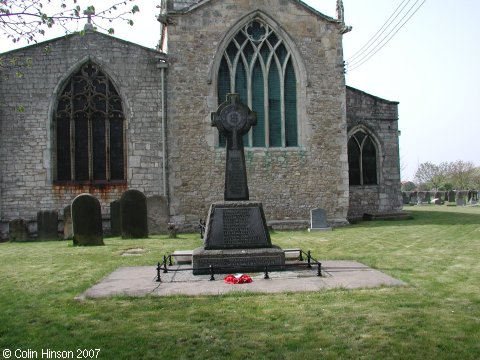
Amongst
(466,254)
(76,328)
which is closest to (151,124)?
(466,254)

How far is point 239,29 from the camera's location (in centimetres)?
1827

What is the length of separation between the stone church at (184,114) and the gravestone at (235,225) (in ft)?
26.8

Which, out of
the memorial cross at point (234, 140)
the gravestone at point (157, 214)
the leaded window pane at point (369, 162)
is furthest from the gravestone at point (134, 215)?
the leaded window pane at point (369, 162)

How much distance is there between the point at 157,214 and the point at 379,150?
10845 millimetres

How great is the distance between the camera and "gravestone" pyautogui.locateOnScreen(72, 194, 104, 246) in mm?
13056

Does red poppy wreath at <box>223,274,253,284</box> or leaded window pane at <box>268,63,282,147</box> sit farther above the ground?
leaded window pane at <box>268,63,282,147</box>

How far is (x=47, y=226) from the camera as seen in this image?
50.5 ft

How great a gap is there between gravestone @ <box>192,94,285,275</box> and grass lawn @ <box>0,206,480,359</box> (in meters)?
1.83

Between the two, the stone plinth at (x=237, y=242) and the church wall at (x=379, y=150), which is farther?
the church wall at (x=379, y=150)

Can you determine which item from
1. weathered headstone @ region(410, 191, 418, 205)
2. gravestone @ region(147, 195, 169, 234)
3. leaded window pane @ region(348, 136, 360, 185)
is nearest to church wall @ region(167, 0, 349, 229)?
gravestone @ region(147, 195, 169, 234)

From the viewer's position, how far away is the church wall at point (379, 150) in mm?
21422

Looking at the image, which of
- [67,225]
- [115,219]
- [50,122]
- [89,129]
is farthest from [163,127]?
[67,225]

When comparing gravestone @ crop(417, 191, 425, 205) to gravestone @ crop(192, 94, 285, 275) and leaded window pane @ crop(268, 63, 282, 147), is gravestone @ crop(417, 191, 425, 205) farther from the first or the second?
gravestone @ crop(192, 94, 285, 275)

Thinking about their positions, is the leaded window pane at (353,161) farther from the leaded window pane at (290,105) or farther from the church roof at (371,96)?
the leaded window pane at (290,105)
